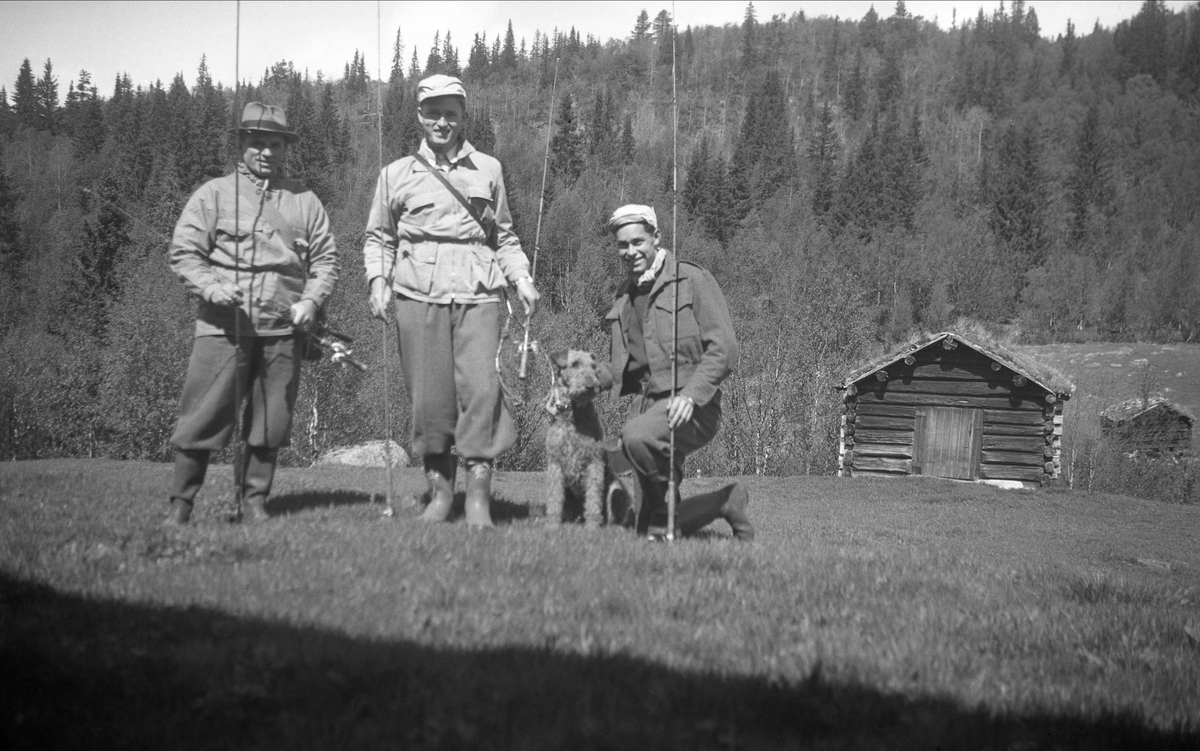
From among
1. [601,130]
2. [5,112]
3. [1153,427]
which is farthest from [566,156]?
[5,112]

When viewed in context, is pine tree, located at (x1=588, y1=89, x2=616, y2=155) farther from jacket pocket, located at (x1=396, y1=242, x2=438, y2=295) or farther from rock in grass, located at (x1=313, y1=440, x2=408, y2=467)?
jacket pocket, located at (x1=396, y1=242, x2=438, y2=295)

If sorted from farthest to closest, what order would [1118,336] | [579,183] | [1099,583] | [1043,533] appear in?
[1118,336] → [579,183] → [1043,533] → [1099,583]

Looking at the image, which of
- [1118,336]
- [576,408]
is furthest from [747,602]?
[1118,336]

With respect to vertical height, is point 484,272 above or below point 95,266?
below

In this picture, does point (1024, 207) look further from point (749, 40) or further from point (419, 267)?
point (419, 267)

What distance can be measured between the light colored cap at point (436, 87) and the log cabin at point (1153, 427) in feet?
159

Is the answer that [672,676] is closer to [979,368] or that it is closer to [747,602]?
[747,602]

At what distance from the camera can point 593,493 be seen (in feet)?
25.1

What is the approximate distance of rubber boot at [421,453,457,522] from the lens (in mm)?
7449

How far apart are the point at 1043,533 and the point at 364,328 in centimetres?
2822

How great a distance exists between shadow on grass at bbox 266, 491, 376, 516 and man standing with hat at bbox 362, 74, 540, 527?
1.18 metres

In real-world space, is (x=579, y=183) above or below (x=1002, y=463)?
above

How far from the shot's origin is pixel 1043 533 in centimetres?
2295

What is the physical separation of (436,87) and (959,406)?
102 ft
